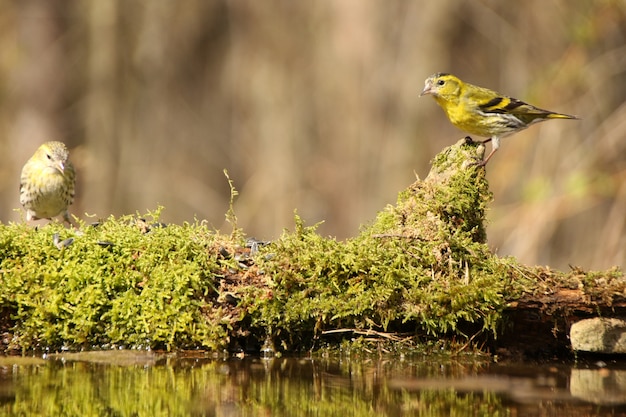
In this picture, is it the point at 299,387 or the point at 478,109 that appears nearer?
the point at 299,387

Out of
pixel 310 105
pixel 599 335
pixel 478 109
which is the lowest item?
pixel 599 335

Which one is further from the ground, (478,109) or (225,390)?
(478,109)

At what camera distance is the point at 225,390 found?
3.66 metres

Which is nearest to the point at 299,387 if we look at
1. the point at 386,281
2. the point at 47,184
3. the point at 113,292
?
the point at 386,281

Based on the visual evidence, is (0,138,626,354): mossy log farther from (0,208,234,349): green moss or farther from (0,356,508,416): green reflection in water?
(0,356,508,416): green reflection in water

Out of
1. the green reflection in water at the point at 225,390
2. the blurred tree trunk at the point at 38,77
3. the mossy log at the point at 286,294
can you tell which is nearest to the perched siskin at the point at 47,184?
the mossy log at the point at 286,294

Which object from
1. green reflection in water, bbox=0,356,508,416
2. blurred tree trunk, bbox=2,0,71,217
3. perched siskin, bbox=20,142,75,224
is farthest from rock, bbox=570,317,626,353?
blurred tree trunk, bbox=2,0,71,217

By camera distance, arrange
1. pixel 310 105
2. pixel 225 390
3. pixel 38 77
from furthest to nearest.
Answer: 1. pixel 310 105
2. pixel 38 77
3. pixel 225 390

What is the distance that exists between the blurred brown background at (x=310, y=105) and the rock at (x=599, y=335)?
553cm

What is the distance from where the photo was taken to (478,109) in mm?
6570

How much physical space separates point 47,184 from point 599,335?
4.39 m

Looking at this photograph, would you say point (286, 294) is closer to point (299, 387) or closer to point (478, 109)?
point (299, 387)

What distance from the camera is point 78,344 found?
4.41m

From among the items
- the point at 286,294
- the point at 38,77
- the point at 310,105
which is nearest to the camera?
→ the point at 286,294
